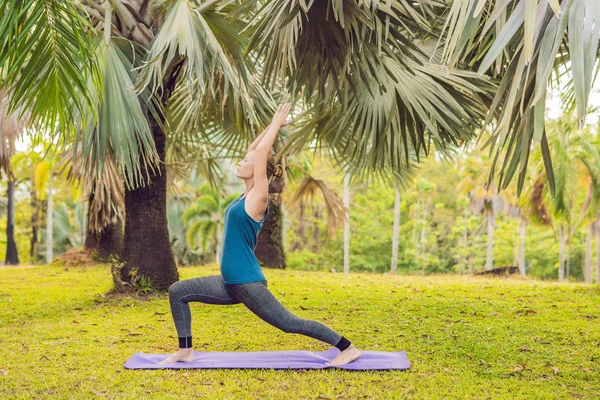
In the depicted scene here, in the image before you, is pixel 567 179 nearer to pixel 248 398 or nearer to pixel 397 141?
pixel 397 141

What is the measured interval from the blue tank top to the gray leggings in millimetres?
69

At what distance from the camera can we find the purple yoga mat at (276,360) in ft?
16.0

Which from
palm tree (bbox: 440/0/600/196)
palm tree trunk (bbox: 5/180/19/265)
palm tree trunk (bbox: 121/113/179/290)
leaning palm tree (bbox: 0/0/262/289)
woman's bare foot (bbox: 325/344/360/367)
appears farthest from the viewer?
palm tree trunk (bbox: 5/180/19/265)

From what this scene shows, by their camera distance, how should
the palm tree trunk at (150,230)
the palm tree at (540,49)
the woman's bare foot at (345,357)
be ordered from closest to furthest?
the palm tree at (540,49) < the woman's bare foot at (345,357) < the palm tree trunk at (150,230)

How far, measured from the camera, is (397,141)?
255 inches

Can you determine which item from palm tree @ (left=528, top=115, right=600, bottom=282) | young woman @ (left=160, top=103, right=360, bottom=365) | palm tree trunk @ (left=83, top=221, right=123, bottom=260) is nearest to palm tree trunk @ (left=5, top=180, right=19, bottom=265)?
palm tree trunk @ (left=83, top=221, right=123, bottom=260)

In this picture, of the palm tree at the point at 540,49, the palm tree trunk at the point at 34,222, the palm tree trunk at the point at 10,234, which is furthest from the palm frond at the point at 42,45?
the palm tree trunk at the point at 34,222

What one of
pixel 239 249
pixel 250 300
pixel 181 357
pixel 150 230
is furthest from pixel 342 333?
pixel 150 230

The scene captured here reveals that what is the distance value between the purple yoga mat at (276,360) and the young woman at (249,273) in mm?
319

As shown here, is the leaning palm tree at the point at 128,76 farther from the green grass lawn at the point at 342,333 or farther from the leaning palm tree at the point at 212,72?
the green grass lawn at the point at 342,333

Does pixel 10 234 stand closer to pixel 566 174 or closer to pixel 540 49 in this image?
pixel 566 174

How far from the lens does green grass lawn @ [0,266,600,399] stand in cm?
439

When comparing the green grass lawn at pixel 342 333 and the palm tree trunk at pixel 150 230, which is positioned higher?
the palm tree trunk at pixel 150 230

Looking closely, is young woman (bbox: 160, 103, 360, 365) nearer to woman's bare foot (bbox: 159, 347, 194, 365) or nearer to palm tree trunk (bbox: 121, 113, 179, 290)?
woman's bare foot (bbox: 159, 347, 194, 365)
